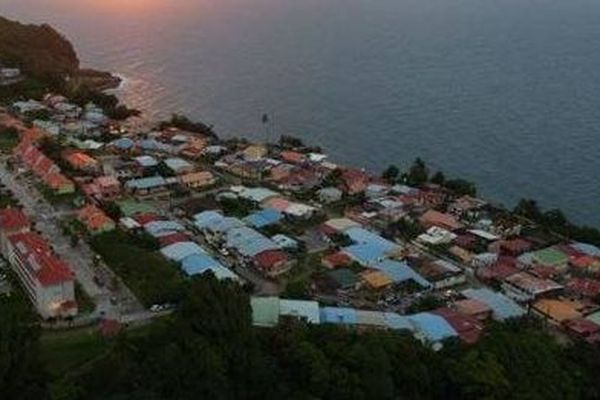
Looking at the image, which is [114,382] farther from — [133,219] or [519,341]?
[133,219]

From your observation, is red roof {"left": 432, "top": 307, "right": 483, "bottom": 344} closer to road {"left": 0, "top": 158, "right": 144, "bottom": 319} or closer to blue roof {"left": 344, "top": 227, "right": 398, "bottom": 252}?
blue roof {"left": 344, "top": 227, "right": 398, "bottom": 252}

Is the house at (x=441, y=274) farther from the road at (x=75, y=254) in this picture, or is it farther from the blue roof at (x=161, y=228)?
the road at (x=75, y=254)

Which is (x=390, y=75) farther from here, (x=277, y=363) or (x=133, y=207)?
(x=277, y=363)

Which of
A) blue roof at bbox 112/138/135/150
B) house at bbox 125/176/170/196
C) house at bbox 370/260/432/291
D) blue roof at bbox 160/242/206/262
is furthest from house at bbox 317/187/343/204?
→ blue roof at bbox 112/138/135/150

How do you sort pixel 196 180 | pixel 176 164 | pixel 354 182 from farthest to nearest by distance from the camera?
1. pixel 176 164
2. pixel 354 182
3. pixel 196 180

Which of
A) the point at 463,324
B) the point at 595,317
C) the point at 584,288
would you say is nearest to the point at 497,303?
the point at 463,324

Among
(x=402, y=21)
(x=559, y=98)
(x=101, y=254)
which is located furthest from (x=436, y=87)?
(x=101, y=254)

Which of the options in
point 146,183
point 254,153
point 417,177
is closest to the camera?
point 146,183
